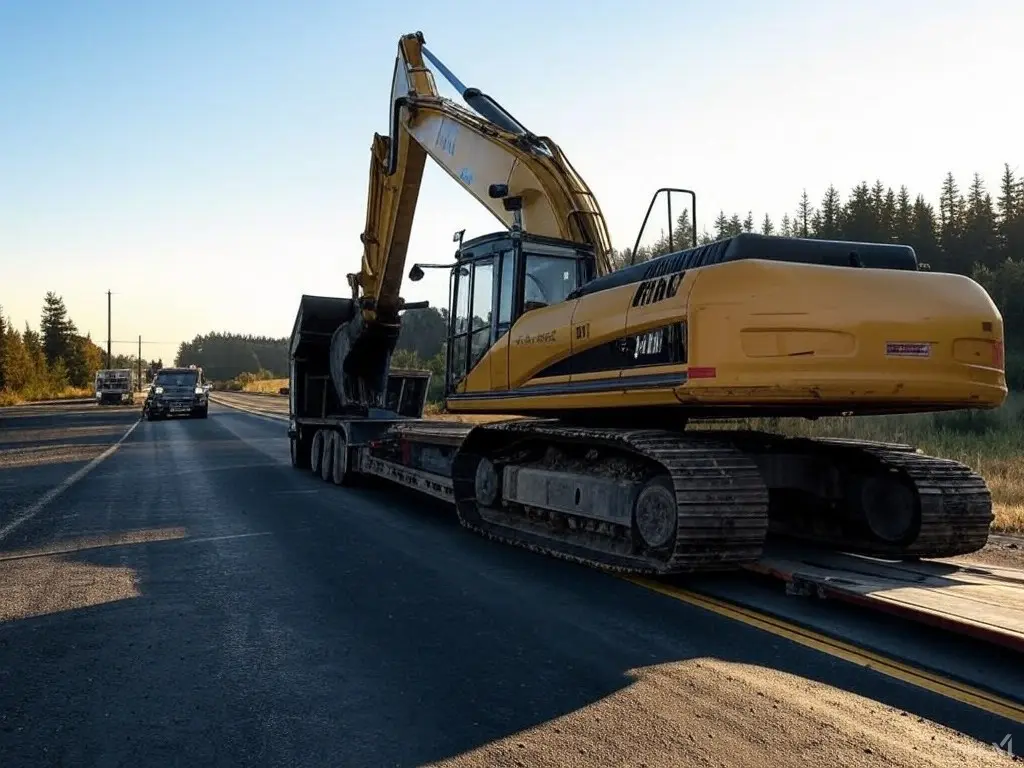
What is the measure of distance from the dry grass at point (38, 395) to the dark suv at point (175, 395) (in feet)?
112

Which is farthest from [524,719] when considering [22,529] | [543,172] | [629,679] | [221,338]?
[221,338]

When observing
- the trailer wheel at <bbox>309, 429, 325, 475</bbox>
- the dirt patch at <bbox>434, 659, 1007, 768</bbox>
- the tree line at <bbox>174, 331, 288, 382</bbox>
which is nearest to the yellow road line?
the dirt patch at <bbox>434, 659, 1007, 768</bbox>

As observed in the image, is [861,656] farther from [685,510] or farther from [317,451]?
[317,451]

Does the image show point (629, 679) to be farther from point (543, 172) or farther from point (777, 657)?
point (543, 172)

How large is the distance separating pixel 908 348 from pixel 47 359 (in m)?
105

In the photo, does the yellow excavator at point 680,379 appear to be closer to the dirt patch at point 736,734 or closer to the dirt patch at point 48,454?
the dirt patch at point 736,734

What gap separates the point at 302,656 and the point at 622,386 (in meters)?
3.08

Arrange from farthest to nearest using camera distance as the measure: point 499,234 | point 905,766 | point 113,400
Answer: point 113,400
point 499,234
point 905,766

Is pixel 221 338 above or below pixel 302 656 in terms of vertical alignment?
above

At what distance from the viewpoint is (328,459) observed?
14.1 metres

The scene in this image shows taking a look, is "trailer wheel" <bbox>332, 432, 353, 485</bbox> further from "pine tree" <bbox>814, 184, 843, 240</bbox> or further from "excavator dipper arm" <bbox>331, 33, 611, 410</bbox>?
"pine tree" <bbox>814, 184, 843, 240</bbox>

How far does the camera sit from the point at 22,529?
9.24 meters

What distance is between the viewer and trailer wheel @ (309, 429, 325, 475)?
14648 mm

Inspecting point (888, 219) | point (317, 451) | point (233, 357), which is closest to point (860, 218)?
point (888, 219)
